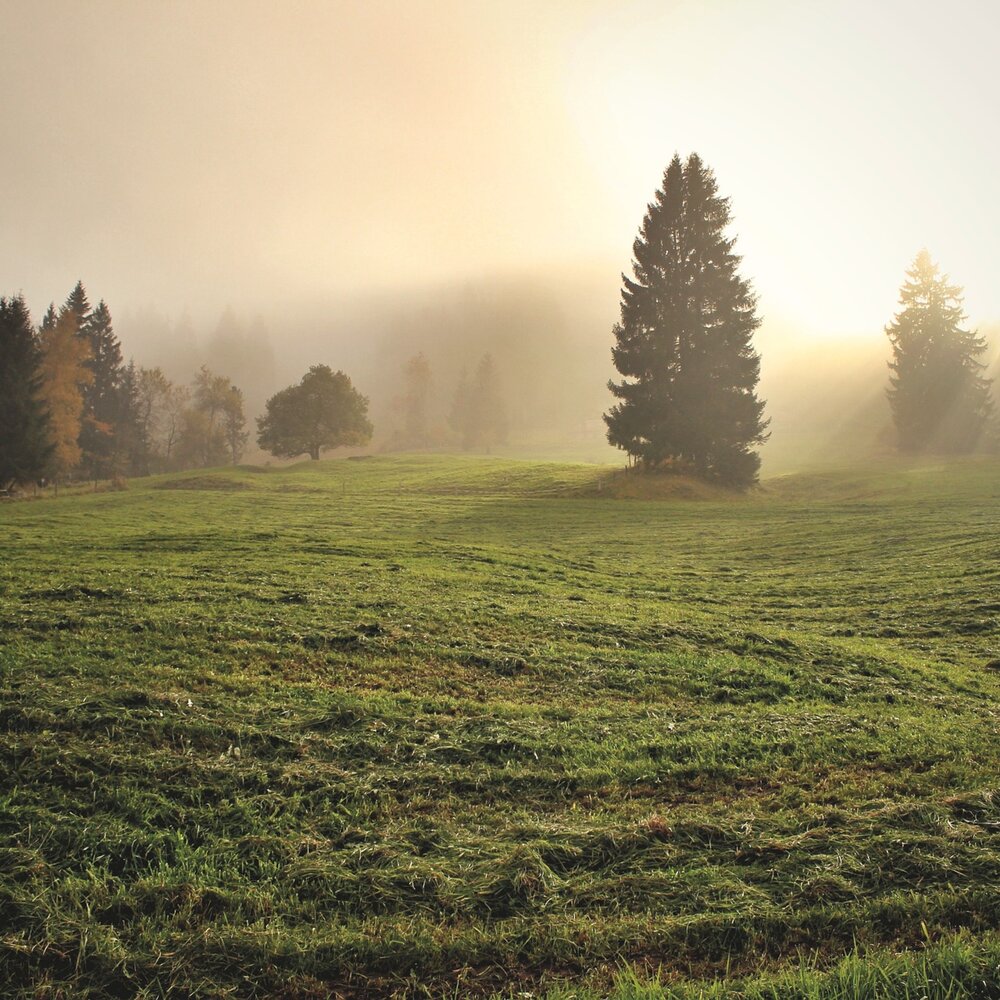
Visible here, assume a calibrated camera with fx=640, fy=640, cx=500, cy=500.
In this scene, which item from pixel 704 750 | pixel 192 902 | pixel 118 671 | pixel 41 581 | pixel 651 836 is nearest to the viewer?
pixel 192 902

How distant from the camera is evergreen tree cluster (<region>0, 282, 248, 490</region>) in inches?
2034

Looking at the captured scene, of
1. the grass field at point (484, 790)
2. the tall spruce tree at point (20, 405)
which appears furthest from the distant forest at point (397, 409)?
the grass field at point (484, 790)

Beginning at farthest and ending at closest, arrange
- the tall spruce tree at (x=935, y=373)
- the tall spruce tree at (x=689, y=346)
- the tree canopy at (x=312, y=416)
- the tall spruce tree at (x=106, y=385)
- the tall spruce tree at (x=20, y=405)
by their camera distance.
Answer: the tall spruce tree at (x=106, y=385)
the tree canopy at (x=312, y=416)
the tall spruce tree at (x=935, y=373)
the tall spruce tree at (x=20, y=405)
the tall spruce tree at (x=689, y=346)

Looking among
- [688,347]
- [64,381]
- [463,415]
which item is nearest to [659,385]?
[688,347]

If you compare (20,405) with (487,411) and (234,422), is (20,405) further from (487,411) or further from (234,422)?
(487,411)

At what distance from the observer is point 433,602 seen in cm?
1408

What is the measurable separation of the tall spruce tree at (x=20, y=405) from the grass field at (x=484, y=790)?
4470 centimetres

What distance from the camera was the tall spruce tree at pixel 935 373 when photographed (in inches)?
2721

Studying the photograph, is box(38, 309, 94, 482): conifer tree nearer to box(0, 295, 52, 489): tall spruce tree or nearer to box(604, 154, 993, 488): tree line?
box(0, 295, 52, 489): tall spruce tree

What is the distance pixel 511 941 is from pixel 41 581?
1403 cm

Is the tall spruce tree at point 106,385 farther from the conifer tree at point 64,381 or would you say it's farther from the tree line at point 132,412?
the conifer tree at point 64,381

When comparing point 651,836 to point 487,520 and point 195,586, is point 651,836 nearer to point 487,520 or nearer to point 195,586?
point 195,586

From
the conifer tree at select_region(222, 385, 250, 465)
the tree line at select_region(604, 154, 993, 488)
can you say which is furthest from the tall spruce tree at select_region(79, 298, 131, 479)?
the tree line at select_region(604, 154, 993, 488)

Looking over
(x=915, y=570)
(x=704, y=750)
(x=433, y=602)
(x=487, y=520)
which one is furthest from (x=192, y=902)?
(x=487, y=520)
